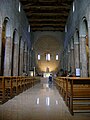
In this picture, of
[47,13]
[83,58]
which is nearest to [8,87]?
[83,58]

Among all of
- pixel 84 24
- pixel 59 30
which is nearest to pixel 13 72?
pixel 84 24

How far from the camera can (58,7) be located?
21.9 meters

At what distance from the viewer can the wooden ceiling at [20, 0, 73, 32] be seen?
69.7 feet

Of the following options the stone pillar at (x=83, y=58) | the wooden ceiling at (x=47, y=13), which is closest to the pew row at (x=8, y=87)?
the stone pillar at (x=83, y=58)

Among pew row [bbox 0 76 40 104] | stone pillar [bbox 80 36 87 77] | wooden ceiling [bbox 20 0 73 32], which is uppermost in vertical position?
wooden ceiling [bbox 20 0 73 32]

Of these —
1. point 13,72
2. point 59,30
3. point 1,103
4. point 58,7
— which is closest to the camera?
point 1,103

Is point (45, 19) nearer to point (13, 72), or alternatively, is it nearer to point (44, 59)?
point (13, 72)

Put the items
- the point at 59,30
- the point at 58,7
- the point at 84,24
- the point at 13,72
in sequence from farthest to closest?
the point at 59,30 < the point at 58,7 < the point at 13,72 < the point at 84,24

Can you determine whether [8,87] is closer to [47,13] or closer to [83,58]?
[83,58]

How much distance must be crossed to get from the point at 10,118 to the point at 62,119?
44.5 inches

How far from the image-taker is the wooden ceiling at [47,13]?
21.2m

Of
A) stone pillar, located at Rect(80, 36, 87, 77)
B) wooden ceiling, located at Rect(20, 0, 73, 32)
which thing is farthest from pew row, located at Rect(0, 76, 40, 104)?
wooden ceiling, located at Rect(20, 0, 73, 32)

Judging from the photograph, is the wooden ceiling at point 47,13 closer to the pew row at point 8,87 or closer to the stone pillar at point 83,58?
the stone pillar at point 83,58

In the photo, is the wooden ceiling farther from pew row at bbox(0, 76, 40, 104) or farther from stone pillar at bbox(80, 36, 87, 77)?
pew row at bbox(0, 76, 40, 104)
